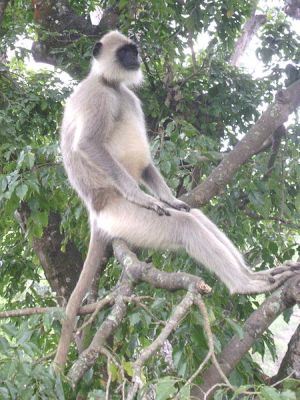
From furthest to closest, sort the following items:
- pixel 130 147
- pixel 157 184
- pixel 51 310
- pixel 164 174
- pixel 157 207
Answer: pixel 164 174, pixel 157 184, pixel 130 147, pixel 157 207, pixel 51 310

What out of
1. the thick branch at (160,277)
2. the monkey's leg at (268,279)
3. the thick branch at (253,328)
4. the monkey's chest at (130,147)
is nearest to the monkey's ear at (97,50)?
the monkey's chest at (130,147)

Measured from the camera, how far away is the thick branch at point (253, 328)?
6.73ft

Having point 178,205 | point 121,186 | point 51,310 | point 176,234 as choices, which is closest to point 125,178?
point 121,186

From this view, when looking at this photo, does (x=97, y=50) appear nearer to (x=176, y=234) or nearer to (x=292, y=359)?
(x=176, y=234)

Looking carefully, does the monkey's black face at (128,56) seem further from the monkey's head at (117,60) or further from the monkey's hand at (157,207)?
the monkey's hand at (157,207)

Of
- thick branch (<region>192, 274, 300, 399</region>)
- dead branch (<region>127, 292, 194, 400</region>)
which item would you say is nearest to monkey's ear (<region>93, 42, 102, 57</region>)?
thick branch (<region>192, 274, 300, 399</region>)

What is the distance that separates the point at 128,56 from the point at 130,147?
59 centimetres

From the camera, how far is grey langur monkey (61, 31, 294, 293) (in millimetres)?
2615

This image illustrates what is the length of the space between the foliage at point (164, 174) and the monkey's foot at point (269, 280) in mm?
199

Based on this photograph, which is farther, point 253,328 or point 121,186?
point 121,186

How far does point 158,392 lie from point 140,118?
2368 millimetres

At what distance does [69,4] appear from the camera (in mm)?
5461

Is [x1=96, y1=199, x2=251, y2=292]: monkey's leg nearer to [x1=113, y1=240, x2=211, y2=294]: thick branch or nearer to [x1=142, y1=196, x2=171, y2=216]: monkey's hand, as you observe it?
[x1=142, y1=196, x2=171, y2=216]: monkey's hand

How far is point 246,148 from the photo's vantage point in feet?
10.1
